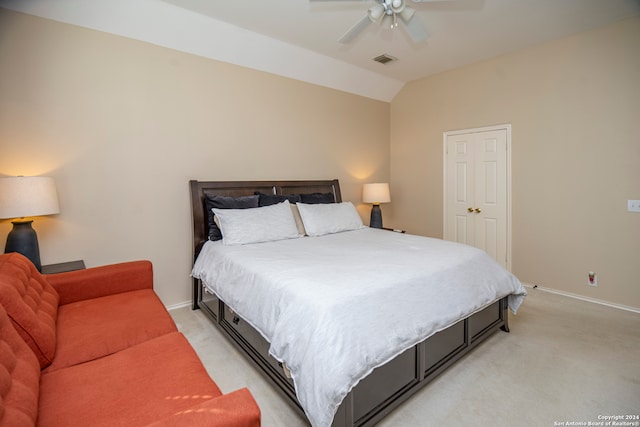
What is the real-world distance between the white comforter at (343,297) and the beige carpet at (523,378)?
1.26 ft

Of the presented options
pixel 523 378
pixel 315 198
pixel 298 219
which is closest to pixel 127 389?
pixel 523 378

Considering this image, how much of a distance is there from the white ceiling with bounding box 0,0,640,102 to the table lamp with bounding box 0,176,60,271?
1.41 m

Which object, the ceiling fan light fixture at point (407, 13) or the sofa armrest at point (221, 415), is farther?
the ceiling fan light fixture at point (407, 13)

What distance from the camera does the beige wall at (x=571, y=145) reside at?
125 inches

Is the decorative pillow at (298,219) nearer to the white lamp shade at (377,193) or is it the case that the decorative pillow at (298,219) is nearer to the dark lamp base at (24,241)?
the white lamp shade at (377,193)

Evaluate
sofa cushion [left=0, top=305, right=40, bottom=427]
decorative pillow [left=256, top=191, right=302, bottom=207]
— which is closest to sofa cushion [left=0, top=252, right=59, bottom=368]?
sofa cushion [left=0, top=305, right=40, bottom=427]

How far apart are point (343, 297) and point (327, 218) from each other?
1928 millimetres

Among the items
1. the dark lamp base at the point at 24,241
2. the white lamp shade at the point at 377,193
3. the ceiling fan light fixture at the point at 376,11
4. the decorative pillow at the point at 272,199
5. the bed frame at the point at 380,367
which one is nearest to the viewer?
the bed frame at the point at 380,367

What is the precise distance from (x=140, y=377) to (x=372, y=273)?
1.31 metres

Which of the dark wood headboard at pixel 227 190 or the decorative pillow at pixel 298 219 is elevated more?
the dark wood headboard at pixel 227 190

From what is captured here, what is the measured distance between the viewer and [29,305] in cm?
158

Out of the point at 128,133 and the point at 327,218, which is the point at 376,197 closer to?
the point at 327,218

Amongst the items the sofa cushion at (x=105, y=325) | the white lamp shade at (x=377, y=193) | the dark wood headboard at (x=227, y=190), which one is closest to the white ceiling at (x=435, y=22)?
the dark wood headboard at (x=227, y=190)

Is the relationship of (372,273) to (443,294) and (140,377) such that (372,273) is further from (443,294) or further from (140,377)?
(140,377)
